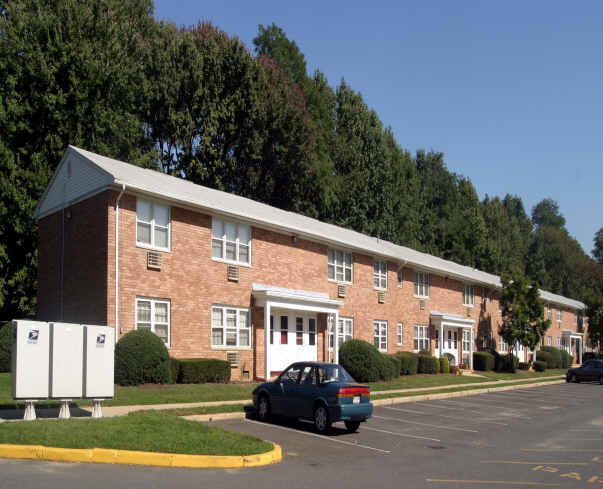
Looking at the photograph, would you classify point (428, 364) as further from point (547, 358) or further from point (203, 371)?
point (547, 358)

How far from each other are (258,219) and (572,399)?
14540mm

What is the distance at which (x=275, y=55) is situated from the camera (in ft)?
184

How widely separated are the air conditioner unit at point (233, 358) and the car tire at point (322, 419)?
10386mm

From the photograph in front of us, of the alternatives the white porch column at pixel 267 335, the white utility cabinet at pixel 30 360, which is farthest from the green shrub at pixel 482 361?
the white utility cabinet at pixel 30 360

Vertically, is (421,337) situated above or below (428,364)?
above

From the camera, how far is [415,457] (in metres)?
12.8

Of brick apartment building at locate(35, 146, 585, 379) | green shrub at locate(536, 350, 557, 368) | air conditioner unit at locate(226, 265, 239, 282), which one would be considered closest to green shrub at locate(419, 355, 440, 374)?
brick apartment building at locate(35, 146, 585, 379)

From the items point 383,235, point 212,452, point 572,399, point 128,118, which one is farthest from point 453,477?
point 383,235

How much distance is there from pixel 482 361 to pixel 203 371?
2578 cm

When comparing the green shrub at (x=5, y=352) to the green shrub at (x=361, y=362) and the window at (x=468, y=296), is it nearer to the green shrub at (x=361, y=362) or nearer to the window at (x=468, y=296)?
the green shrub at (x=361, y=362)

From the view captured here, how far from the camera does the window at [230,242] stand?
2553 centimetres

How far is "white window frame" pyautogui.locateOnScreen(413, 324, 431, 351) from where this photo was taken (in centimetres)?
3912

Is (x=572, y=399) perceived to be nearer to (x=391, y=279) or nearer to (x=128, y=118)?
(x=391, y=279)

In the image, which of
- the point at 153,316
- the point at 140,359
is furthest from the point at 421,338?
the point at 140,359
